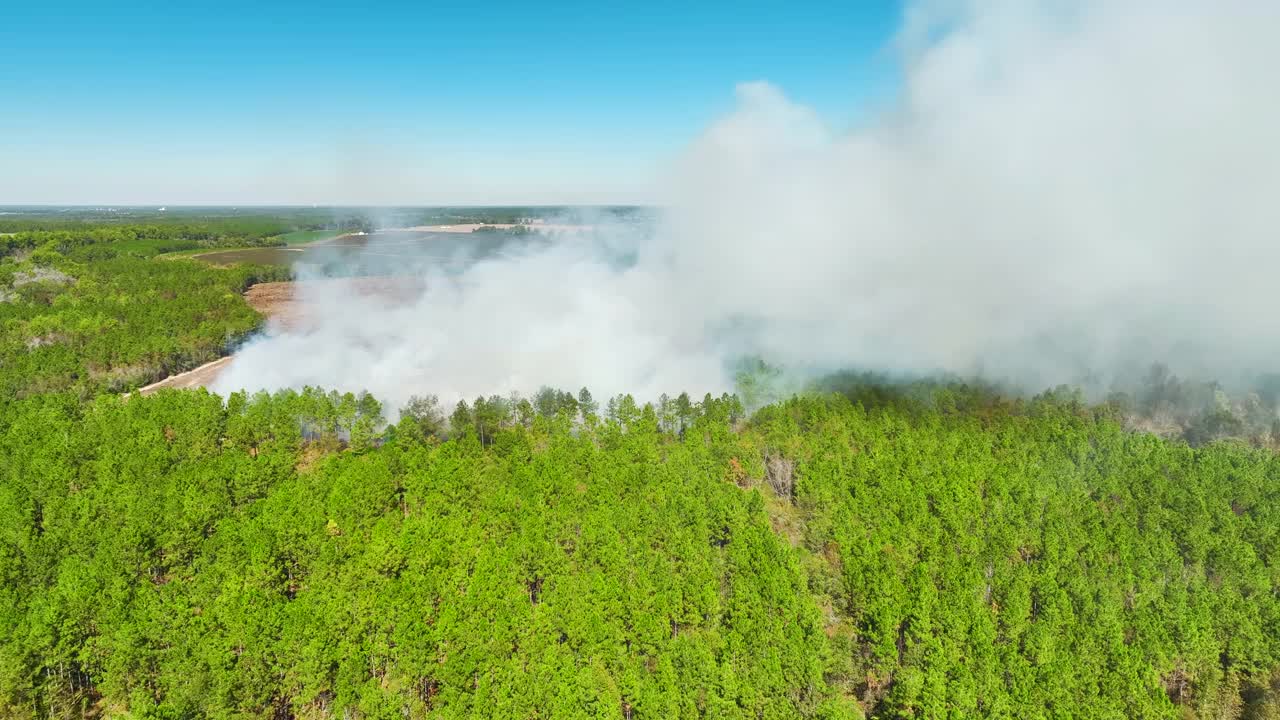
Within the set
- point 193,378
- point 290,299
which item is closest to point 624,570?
point 193,378

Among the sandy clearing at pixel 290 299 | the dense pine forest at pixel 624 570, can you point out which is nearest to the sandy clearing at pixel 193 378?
the sandy clearing at pixel 290 299

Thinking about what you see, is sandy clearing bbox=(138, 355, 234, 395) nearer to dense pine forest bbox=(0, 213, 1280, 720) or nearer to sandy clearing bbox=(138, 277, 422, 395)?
sandy clearing bbox=(138, 277, 422, 395)

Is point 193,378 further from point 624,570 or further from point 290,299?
point 624,570

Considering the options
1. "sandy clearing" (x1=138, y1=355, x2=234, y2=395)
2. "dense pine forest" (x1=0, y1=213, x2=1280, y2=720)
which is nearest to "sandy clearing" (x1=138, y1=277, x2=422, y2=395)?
"sandy clearing" (x1=138, y1=355, x2=234, y2=395)

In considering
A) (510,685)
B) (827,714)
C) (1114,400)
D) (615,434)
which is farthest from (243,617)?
(1114,400)

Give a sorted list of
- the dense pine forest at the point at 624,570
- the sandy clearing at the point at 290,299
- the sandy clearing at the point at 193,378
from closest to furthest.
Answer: the dense pine forest at the point at 624,570 → the sandy clearing at the point at 193,378 → the sandy clearing at the point at 290,299

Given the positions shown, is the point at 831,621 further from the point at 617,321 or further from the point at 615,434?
the point at 617,321

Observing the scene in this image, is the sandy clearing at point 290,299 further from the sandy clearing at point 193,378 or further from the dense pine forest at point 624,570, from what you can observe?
the dense pine forest at point 624,570

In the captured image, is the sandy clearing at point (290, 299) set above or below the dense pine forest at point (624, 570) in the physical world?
above
